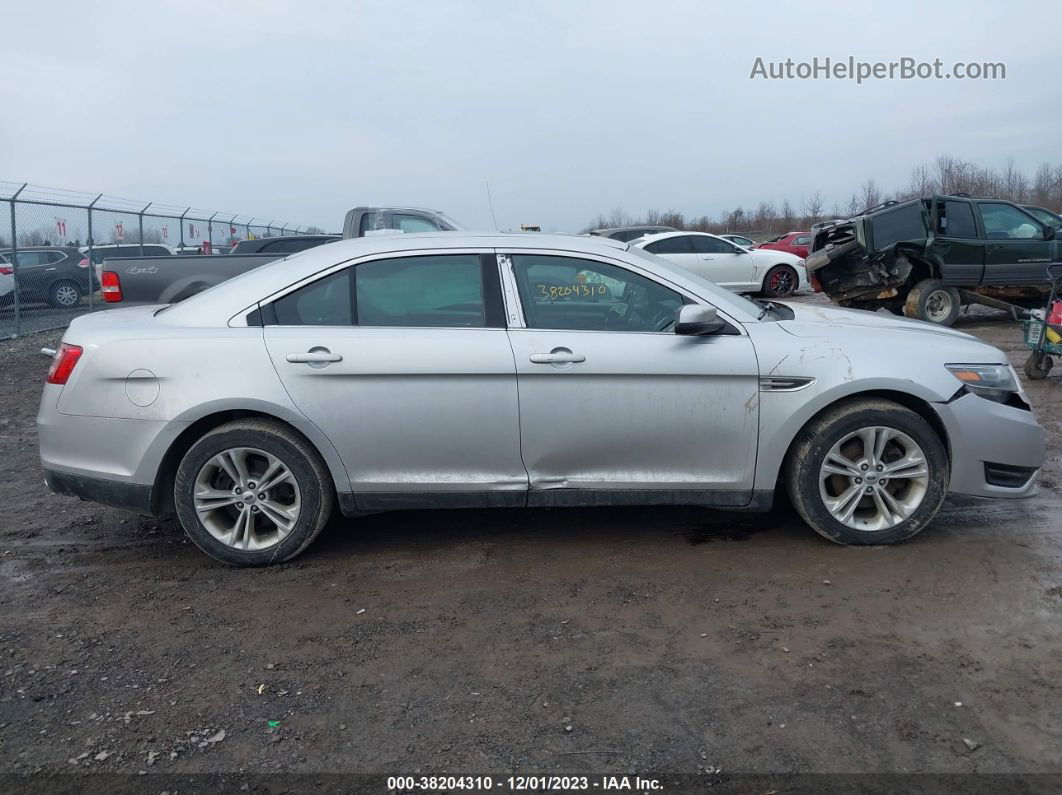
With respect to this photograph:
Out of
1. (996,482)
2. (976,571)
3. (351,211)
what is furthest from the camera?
(351,211)

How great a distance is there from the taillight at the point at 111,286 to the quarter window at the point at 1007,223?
11.7 m

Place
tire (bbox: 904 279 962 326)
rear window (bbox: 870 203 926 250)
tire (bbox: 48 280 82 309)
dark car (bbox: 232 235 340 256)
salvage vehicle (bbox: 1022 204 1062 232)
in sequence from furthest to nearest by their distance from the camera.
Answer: tire (bbox: 48 280 82 309)
salvage vehicle (bbox: 1022 204 1062 232)
dark car (bbox: 232 235 340 256)
rear window (bbox: 870 203 926 250)
tire (bbox: 904 279 962 326)

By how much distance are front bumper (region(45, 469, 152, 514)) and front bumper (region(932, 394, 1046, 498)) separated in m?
3.94

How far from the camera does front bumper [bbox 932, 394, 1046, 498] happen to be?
437 centimetres

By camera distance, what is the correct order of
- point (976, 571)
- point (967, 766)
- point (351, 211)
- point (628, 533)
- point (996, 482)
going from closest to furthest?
point (967, 766) → point (976, 571) → point (996, 482) → point (628, 533) → point (351, 211)

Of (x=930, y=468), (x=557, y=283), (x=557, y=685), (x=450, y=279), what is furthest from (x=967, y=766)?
(x=450, y=279)

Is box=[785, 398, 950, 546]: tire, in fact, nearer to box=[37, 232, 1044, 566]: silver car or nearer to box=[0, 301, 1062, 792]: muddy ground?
box=[37, 232, 1044, 566]: silver car

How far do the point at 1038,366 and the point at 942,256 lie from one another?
4.45 meters

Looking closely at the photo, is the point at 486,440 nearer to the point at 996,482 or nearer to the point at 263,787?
the point at 263,787

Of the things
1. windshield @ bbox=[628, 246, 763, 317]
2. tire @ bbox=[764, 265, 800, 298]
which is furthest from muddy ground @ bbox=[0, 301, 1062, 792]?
tire @ bbox=[764, 265, 800, 298]

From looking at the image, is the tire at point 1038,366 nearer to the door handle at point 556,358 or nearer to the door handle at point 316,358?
the door handle at point 556,358

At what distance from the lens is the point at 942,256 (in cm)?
1263

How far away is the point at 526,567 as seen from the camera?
437 cm

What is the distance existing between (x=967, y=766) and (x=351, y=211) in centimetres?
994
